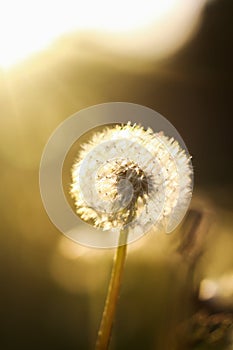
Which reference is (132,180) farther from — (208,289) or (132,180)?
(208,289)

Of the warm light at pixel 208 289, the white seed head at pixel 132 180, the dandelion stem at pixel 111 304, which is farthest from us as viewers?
the white seed head at pixel 132 180

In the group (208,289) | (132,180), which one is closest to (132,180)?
(132,180)

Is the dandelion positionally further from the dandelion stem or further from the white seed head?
the dandelion stem

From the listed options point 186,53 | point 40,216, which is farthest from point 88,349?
point 186,53

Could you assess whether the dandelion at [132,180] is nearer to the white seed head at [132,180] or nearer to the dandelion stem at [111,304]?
the white seed head at [132,180]

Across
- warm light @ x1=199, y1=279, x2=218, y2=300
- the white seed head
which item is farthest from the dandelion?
warm light @ x1=199, y1=279, x2=218, y2=300

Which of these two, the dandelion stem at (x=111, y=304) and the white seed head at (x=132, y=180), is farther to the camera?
the white seed head at (x=132, y=180)

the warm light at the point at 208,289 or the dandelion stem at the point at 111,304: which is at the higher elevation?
the warm light at the point at 208,289

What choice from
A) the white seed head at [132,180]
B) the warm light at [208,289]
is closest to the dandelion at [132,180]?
the white seed head at [132,180]

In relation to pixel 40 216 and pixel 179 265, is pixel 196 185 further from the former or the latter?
pixel 179 265
